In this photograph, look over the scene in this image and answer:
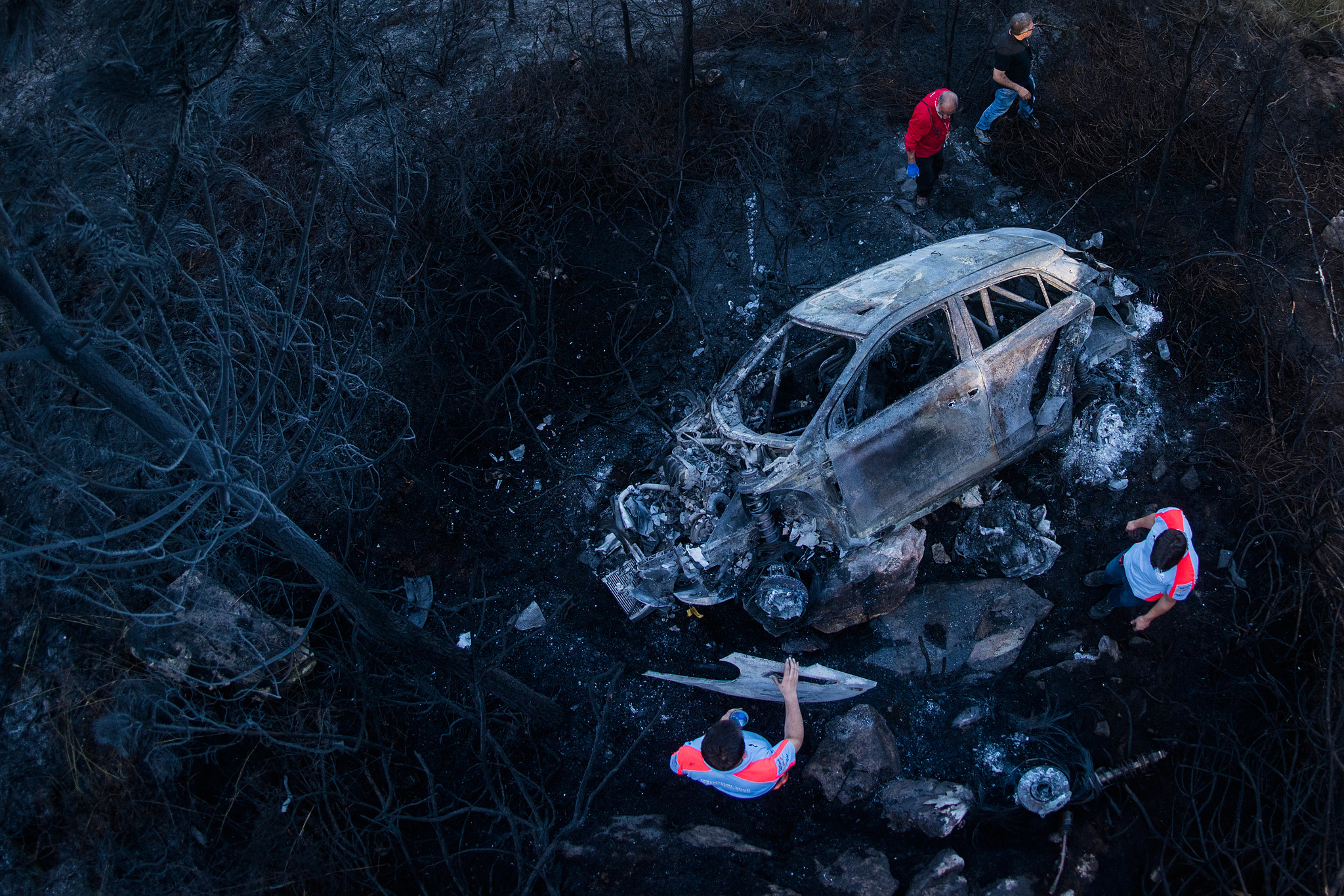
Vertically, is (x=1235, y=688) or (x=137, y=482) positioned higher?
(x=137, y=482)

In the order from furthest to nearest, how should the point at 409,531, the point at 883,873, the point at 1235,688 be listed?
the point at 409,531 → the point at 1235,688 → the point at 883,873

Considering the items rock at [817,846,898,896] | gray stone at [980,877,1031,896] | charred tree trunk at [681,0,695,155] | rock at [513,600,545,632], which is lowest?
gray stone at [980,877,1031,896]

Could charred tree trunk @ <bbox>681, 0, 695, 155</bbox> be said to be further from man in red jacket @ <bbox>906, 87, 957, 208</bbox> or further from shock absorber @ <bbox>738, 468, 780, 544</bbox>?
shock absorber @ <bbox>738, 468, 780, 544</bbox>

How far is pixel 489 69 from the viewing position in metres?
8.86

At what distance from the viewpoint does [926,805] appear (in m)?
4.16

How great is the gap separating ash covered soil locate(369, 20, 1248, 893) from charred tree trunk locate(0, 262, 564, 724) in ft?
2.57

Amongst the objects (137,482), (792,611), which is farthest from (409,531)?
(792,611)

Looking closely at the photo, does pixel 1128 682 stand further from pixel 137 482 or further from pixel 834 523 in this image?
pixel 137 482

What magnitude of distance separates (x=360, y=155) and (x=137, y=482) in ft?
16.2

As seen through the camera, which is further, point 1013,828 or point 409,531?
point 409,531

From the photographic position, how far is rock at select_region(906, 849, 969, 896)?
12.6 ft

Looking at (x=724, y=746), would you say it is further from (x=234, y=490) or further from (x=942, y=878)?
(x=234, y=490)

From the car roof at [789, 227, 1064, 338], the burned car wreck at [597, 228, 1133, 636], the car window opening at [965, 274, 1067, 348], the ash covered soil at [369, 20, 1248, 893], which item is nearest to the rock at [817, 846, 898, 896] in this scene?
the ash covered soil at [369, 20, 1248, 893]

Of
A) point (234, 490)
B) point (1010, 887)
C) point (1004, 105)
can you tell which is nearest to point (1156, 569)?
point (1010, 887)
